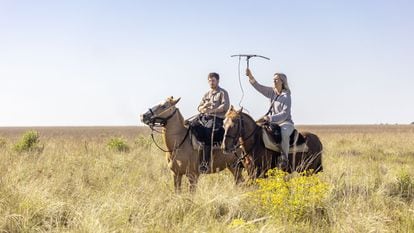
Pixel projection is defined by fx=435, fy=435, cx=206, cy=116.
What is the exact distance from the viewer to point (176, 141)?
26.6ft

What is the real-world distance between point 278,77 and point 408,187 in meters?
3.30

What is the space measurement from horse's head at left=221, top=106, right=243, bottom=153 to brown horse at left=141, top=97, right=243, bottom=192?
818mm

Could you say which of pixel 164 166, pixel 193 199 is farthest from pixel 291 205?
pixel 164 166

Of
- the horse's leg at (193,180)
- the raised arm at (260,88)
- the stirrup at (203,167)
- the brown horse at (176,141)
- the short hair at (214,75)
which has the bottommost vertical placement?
the horse's leg at (193,180)

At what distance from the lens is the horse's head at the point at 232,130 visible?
24.6 feet

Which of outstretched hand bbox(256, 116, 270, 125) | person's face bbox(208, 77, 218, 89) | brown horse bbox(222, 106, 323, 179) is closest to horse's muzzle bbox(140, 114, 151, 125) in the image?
brown horse bbox(222, 106, 323, 179)

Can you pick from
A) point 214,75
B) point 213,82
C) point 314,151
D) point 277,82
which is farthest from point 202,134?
point 314,151

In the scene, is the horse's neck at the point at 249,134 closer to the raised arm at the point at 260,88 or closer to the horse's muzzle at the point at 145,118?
the raised arm at the point at 260,88

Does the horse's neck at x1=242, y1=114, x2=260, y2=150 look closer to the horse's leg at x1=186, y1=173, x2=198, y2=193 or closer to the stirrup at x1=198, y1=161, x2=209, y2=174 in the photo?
the stirrup at x1=198, y1=161, x2=209, y2=174

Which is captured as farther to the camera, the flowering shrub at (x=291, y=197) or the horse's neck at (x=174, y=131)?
the horse's neck at (x=174, y=131)

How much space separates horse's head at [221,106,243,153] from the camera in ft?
24.6

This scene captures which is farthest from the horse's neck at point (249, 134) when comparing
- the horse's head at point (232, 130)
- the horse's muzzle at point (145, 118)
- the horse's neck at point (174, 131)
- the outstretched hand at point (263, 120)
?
the horse's muzzle at point (145, 118)

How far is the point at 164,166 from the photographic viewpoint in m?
11.8

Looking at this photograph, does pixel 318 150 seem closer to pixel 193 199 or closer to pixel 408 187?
pixel 408 187
